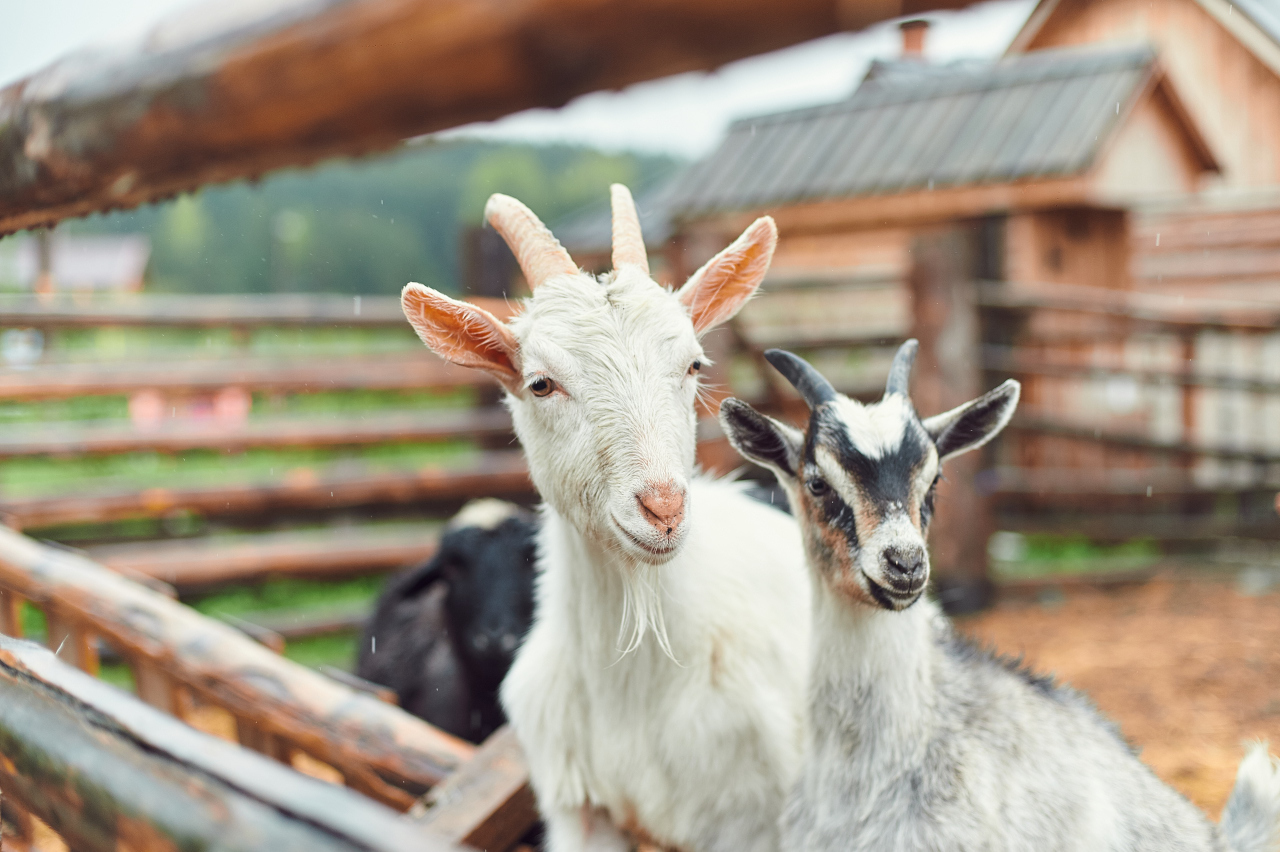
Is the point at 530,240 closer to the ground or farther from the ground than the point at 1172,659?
A: farther from the ground

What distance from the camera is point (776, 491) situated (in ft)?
11.6

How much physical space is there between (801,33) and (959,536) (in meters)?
6.09

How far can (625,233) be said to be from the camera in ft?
7.17

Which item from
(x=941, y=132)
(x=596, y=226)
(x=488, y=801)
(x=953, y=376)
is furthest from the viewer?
(x=596, y=226)

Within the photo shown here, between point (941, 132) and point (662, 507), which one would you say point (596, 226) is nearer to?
point (941, 132)

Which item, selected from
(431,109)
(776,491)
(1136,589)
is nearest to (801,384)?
(776,491)

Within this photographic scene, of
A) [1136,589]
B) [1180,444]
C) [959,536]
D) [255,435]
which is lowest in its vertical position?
Result: [1136,589]

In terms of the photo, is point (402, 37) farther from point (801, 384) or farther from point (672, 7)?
point (801, 384)

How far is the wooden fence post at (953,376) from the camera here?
6.05m

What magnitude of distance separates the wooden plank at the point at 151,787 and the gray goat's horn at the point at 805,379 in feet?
4.65

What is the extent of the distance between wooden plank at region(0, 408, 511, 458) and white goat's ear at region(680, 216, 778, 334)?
4.92m

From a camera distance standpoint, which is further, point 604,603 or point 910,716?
point 604,603


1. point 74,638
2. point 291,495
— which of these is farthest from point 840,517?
point 291,495

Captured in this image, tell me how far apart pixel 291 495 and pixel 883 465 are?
5.34 meters
